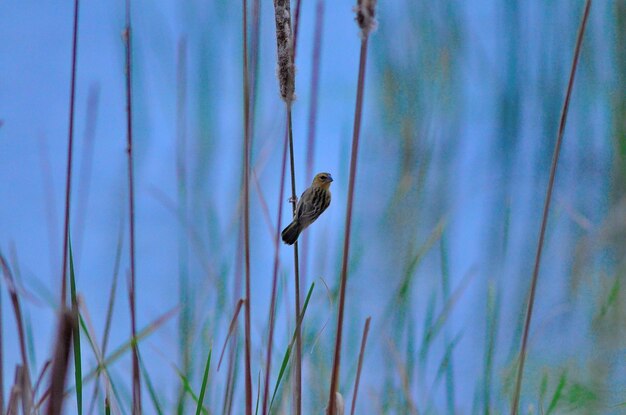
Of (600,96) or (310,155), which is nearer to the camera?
(310,155)

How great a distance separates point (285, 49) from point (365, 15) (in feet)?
0.75

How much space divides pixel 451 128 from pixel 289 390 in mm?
1048

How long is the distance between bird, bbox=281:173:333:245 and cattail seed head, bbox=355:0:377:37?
40 cm

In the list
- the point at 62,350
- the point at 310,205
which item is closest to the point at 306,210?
the point at 310,205

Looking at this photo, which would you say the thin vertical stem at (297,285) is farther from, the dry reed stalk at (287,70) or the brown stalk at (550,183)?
the brown stalk at (550,183)

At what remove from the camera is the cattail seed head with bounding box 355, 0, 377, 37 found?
28.1 inches

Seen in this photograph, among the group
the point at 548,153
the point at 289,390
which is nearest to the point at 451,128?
the point at 548,153

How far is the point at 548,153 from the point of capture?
81.7 inches

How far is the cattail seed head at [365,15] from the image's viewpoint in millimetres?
714

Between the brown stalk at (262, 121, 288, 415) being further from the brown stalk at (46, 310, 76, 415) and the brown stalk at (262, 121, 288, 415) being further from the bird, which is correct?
the brown stalk at (46, 310, 76, 415)

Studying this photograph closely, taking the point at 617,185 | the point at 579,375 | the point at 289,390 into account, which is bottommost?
the point at 579,375

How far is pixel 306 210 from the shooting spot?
3.90 ft

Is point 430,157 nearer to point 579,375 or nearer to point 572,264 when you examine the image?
point 572,264

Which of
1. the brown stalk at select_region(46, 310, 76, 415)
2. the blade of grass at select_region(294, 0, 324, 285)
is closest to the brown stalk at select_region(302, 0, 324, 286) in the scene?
the blade of grass at select_region(294, 0, 324, 285)
